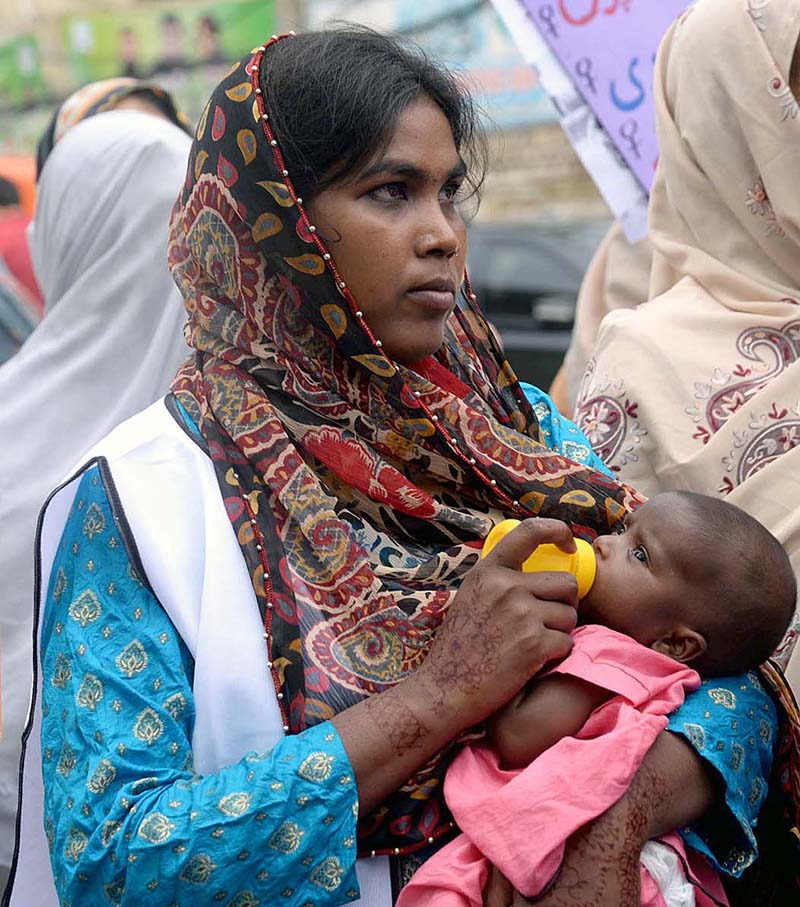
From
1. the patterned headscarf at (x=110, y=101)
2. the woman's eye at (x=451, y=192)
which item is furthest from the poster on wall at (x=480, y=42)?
the woman's eye at (x=451, y=192)

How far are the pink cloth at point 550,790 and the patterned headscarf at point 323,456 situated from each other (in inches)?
2.6

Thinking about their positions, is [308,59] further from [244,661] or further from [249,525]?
[244,661]

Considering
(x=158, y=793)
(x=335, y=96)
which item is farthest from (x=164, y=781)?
(x=335, y=96)

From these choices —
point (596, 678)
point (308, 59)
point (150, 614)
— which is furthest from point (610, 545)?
point (308, 59)

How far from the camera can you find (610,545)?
1918 millimetres

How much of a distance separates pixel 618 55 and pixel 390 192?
63.0 inches

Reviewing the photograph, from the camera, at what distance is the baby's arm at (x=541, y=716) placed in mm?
1713

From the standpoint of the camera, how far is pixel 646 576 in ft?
6.06

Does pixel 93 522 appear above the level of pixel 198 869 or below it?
above

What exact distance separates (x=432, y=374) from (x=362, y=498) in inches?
10.0

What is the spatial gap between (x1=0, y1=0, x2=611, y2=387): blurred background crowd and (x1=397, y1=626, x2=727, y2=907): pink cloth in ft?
17.4

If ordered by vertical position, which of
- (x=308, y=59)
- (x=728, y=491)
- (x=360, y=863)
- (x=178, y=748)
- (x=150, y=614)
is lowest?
(x=728, y=491)

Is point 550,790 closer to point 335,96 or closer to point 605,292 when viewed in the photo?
point 335,96

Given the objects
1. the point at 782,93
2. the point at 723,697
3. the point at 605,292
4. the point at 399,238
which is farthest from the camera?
the point at 605,292
